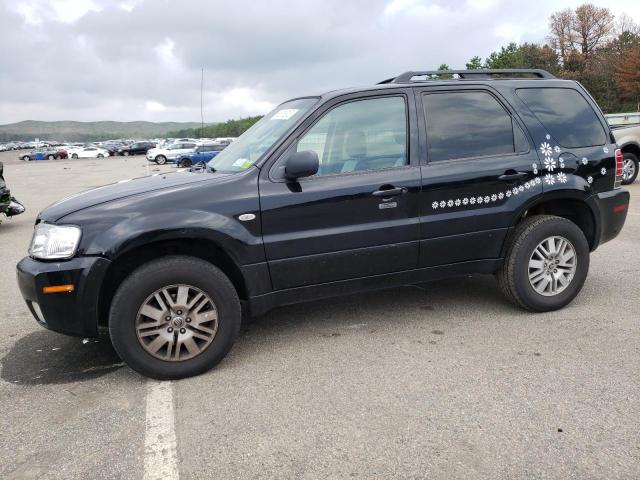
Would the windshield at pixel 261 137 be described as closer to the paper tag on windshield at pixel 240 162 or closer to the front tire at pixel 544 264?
the paper tag on windshield at pixel 240 162

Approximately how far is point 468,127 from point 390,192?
2.97ft

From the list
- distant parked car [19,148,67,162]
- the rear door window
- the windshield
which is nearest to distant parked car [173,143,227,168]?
distant parked car [19,148,67,162]

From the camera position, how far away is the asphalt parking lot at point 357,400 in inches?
99.3

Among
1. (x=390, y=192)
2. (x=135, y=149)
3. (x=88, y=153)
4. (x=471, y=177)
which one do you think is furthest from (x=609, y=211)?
(x=88, y=153)

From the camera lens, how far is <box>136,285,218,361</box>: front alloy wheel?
3.35 metres

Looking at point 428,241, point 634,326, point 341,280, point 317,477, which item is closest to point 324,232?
point 341,280

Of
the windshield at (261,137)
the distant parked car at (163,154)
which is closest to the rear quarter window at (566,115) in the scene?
the windshield at (261,137)

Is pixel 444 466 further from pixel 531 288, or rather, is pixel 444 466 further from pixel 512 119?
pixel 512 119

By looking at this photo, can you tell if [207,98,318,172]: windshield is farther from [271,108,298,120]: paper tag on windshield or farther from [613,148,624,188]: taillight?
[613,148,624,188]: taillight

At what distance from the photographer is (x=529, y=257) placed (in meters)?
4.23

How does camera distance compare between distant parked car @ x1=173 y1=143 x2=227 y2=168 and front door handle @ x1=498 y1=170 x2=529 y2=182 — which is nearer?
front door handle @ x1=498 y1=170 x2=529 y2=182

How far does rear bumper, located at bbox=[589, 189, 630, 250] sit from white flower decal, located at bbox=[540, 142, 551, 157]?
57 cm

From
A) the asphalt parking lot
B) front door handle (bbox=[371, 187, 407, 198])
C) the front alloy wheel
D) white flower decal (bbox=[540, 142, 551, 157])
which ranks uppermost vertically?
white flower decal (bbox=[540, 142, 551, 157])

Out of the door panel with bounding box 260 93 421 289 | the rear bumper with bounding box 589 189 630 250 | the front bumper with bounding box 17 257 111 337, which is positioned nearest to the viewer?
the front bumper with bounding box 17 257 111 337
